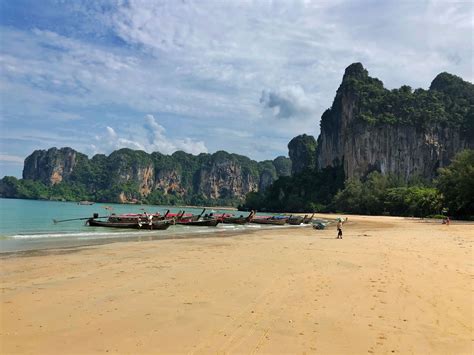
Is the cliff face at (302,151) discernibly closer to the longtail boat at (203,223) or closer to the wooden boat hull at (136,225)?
the longtail boat at (203,223)

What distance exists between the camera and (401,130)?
113m

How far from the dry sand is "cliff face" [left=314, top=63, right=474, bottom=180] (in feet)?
347

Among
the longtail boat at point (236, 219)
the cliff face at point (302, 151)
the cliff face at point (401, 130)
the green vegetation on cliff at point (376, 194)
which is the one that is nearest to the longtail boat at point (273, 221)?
the longtail boat at point (236, 219)

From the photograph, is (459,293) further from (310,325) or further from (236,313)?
(236,313)

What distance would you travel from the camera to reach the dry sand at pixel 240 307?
5.71 metres

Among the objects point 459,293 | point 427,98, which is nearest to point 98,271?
point 459,293

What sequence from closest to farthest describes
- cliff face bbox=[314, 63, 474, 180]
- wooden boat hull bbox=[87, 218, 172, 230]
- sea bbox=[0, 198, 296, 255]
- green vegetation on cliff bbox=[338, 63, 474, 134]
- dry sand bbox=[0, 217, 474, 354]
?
dry sand bbox=[0, 217, 474, 354] → sea bbox=[0, 198, 296, 255] → wooden boat hull bbox=[87, 218, 172, 230] → cliff face bbox=[314, 63, 474, 180] → green vegetation on cliff bbox=[338, 63, 474, 134]

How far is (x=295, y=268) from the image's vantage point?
11711mm

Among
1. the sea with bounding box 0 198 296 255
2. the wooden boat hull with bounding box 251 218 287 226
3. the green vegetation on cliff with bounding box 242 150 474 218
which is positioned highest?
the green vegetation on cliff with bounding box 242 150 474 218

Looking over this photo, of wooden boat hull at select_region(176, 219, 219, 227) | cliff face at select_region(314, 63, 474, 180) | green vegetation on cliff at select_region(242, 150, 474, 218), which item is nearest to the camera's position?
wooden boat hull at select_region(176, 219, 219, 227)

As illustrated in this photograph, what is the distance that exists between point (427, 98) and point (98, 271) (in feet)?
398

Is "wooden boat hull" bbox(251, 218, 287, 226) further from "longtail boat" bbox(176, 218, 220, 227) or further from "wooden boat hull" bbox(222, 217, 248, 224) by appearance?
"longtail boat" bbox(176, 218, 220, 227)

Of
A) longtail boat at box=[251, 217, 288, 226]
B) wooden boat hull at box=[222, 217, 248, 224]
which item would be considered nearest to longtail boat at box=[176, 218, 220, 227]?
wooden boat hull at box=[222, 217, 248, 224]

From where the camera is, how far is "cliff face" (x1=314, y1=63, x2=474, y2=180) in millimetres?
109562
